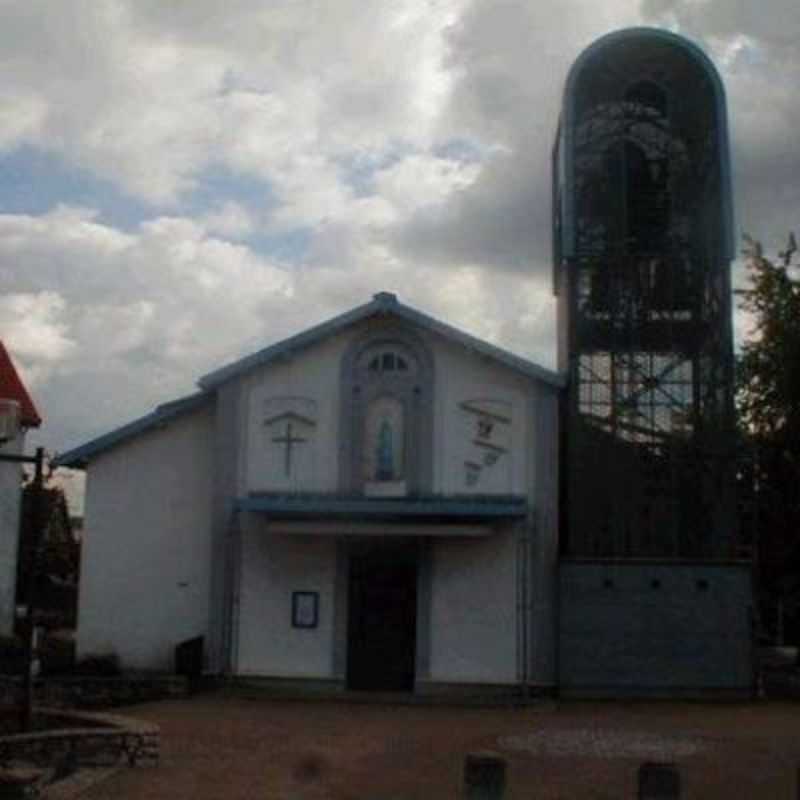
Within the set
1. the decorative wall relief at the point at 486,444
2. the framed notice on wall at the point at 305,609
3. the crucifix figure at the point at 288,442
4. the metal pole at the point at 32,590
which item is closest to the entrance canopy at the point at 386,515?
the decorative wall relief at the point at 486,444

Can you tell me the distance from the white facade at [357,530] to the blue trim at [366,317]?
0.10 meters

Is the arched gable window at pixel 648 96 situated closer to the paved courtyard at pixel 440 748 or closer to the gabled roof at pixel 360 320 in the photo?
the gabled roof at pixel 360 320

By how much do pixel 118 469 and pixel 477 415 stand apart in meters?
7.03

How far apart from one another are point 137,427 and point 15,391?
15.3ft

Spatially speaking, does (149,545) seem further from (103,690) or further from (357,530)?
(357,530)

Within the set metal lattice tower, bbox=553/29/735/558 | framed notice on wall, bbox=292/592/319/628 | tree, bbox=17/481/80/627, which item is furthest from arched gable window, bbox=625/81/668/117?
tree, bbox=17/481/80/627

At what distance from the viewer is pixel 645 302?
27.0 metres

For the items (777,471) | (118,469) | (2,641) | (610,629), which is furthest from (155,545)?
(777,471)

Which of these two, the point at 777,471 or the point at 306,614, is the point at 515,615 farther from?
the point at 777,471

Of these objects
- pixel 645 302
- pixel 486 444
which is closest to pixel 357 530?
pixel 486 444

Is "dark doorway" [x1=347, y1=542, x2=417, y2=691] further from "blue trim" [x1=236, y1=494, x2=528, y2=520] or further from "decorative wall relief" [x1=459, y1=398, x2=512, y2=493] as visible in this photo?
"decorative wall relief" [x1=459, y1=398, x2=512, y2=493]

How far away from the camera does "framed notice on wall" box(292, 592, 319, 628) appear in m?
25.8

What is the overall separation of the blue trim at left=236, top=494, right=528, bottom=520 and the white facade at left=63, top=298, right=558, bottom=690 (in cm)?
4

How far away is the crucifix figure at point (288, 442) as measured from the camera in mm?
26203
